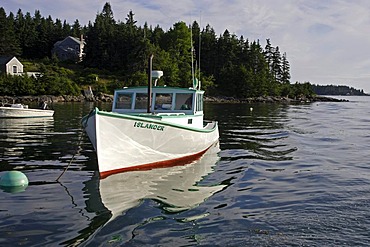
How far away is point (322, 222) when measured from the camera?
8516 millimetres

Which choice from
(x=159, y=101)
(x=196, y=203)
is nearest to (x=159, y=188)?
(x=196, y=203)


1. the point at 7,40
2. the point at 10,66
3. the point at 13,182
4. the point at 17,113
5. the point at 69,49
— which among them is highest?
the point at 7,40

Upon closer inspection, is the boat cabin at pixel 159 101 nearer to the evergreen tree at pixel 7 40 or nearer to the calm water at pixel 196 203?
the calm water at pixel 196 203

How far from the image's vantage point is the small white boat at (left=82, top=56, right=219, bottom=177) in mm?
11922

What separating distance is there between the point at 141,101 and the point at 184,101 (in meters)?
1.72

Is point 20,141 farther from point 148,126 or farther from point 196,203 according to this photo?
point 196,203

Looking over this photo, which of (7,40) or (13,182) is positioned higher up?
(7,40)

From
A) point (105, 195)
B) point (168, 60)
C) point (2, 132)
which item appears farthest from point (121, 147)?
point (168, 60)

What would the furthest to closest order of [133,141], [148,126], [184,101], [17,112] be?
1. [17,112]
2. [184,101]
3. [148,126]
4. [133,141]

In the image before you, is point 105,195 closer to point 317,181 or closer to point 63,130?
point 317,181

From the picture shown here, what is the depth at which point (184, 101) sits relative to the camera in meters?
16.3

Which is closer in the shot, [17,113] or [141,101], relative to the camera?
[141,101]

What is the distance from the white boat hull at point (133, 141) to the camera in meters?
11.8

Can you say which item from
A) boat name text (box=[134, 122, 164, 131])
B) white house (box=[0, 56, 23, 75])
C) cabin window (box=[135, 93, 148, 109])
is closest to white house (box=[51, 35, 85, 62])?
white house (box=[0, 56, 23, 75])
